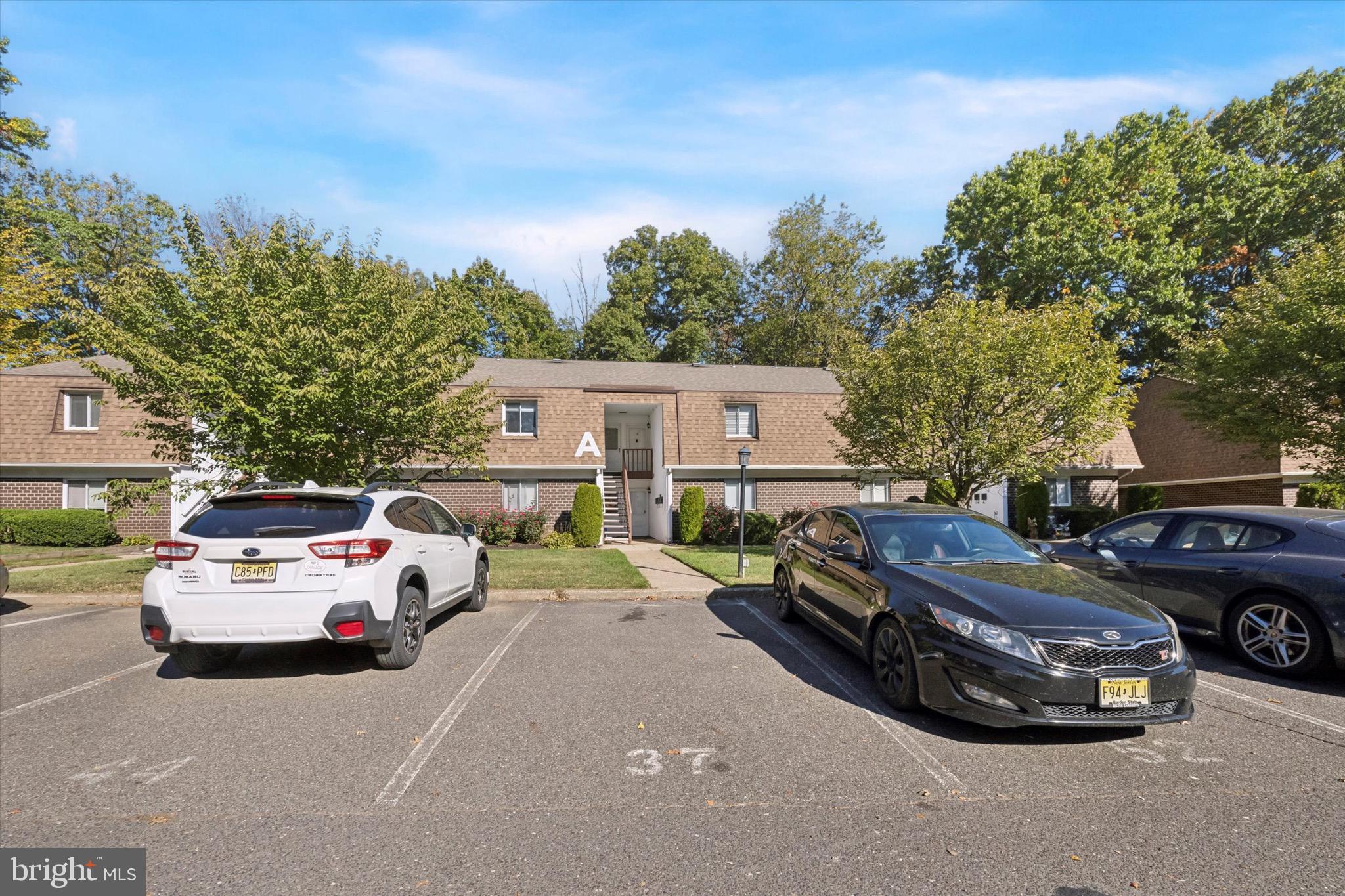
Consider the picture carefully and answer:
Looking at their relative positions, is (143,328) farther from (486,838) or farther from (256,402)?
(486,838)

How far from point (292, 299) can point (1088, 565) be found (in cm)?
1124

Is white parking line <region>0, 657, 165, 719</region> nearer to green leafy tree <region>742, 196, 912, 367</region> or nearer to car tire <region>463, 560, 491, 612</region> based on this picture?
car tire <region>463, 560, 491, 612</region>

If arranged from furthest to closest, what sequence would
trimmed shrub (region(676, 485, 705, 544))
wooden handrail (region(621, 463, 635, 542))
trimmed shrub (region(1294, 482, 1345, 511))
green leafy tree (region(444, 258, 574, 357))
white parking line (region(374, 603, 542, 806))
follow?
green leafy tree (region(444, 258, 574, 357))
wooden handrail (region(621, 463, 635, 542))
trimmed shrub (region(676, 485, 705, 544))
trimmed shrub (region(1294, 482, 1345, 511))
white parking line (region(374, 603, 542, 806))

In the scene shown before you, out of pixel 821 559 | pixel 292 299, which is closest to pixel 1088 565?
pixel 821 559

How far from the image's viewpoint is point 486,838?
3.16 m

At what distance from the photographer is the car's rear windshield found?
555 cm

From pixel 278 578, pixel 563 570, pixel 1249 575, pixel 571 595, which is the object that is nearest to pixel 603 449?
pixel 563 570

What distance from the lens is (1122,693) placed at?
163 inches

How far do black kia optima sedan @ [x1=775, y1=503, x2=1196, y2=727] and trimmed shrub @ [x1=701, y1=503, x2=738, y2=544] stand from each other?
544 inches

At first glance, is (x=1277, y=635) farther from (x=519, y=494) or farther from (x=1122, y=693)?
(x=519, y=494)

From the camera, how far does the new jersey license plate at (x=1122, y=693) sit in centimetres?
413

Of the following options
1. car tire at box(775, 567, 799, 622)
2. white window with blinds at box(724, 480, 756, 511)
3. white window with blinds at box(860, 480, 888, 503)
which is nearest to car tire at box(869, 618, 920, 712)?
car tire at box(775, 567, 799, 622)

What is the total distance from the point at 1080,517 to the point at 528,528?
17944 mm

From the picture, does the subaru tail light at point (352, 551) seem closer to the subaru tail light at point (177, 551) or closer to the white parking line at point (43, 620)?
the subaru tail light at point (177, 551)
